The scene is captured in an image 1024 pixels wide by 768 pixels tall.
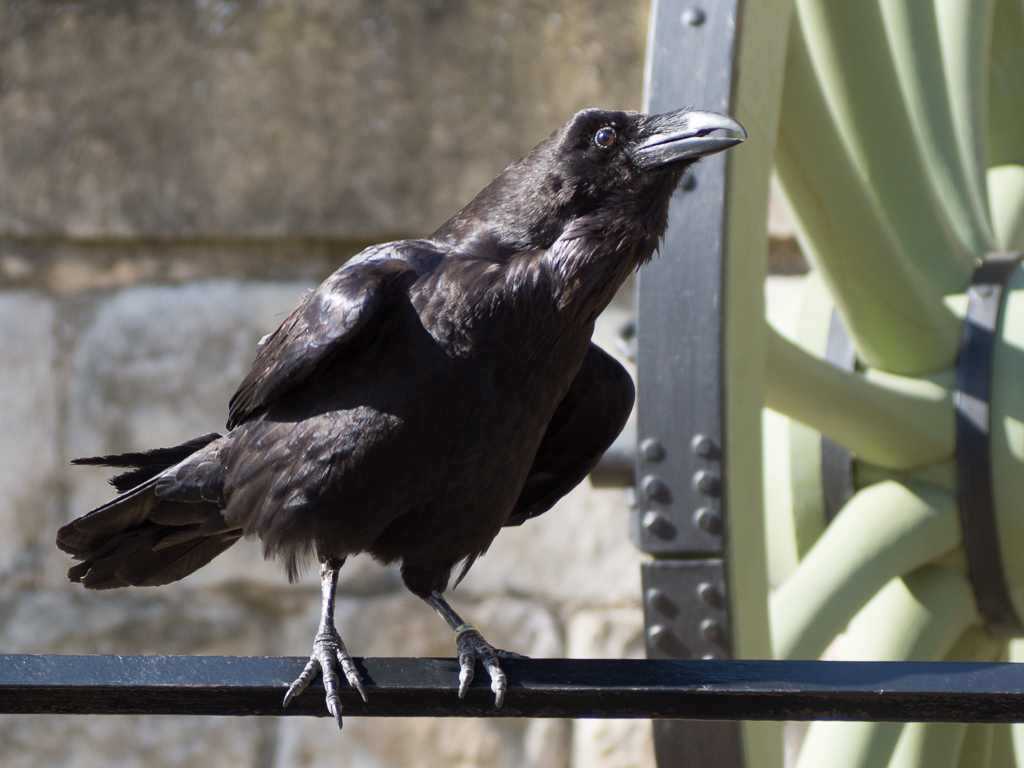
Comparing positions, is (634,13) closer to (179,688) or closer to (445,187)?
(445,187)

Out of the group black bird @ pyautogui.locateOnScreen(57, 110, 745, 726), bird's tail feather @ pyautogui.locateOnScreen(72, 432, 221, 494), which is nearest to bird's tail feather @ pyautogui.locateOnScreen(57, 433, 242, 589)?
bird's tail feather @ pyautogui.locateOnScreen(72, 432, 221, 494)

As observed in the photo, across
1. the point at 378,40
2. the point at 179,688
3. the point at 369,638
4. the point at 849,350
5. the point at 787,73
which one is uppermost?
the point at 378,40

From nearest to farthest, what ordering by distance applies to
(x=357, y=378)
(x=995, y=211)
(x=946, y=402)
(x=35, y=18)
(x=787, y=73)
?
1. (x=357, y=378)
2. (x=787, y=73)
3. (x=946, y=402)
4. (x=995, y=211)
5. (x=35, y=18)

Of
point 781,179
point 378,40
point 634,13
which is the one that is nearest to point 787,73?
point 781,179

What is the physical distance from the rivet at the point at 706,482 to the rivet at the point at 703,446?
0.01 metres

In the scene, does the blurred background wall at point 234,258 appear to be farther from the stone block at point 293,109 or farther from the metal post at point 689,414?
the metal post at point 689,414

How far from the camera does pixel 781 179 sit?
1326 millimetres

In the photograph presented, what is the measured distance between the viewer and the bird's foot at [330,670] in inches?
31.6

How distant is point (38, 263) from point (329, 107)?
649 mm

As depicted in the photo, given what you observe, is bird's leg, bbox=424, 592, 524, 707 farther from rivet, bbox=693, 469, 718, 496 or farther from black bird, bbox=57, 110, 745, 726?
rivet, bbox=693, 469, 718, 496

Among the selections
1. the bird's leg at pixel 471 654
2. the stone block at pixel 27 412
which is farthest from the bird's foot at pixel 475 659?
the stone block at pixel 27 412

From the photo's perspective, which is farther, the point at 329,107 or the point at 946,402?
the point at 329,107

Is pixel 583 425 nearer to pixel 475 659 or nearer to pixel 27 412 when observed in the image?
pixel 475 659

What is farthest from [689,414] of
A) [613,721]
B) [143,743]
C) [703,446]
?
[143,743]
